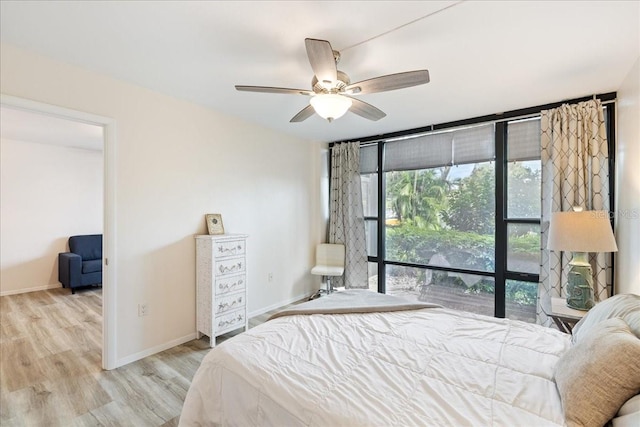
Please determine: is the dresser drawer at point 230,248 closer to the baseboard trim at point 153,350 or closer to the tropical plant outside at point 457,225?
the baseboard trim at point 153,350

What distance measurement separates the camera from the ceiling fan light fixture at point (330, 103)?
74.2 inches

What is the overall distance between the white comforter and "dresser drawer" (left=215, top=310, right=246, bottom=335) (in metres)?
1.39

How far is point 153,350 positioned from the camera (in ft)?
9.02

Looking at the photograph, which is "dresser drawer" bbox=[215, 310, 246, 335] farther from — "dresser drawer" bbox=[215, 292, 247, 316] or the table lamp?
the table lamp

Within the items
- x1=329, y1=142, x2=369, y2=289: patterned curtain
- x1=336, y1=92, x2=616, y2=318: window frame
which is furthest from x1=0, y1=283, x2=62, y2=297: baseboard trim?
x1=336, y1=92, x2=616, y2=318: window frame

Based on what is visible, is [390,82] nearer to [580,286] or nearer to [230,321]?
[580,286]

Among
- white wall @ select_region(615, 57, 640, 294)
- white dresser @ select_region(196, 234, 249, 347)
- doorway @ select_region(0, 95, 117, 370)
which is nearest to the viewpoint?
white wall @ select_region(615, 57, 640, 294)

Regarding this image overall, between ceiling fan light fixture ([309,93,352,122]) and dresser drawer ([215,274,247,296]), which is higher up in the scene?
ceiling fan light fixture ([309,93,352,122])

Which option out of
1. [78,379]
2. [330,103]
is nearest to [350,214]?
[330,103]

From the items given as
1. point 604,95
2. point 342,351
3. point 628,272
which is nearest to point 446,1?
point 342,351

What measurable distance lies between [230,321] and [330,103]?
243 cm

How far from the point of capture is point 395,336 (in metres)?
1.68

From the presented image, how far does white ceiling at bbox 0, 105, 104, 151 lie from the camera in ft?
11.8

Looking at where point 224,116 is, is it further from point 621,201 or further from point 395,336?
point 621,201
